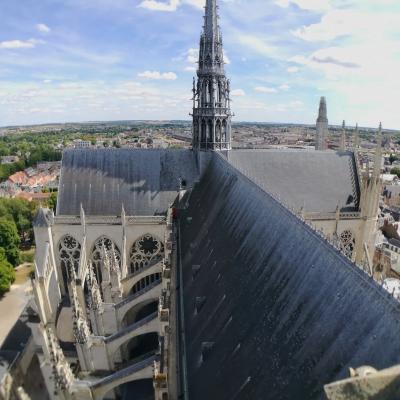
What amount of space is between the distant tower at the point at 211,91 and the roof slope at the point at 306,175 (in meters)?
2.80

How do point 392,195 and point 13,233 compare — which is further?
point 392,195

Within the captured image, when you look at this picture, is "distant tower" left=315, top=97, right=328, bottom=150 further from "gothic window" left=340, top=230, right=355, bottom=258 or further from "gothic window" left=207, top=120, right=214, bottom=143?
"gothic window" left=207, top=120, right=214, bottom=143

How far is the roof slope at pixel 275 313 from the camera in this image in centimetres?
916

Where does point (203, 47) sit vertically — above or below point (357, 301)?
above

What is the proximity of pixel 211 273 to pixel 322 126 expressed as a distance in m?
81.6

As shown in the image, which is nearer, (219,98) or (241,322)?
(241,322)

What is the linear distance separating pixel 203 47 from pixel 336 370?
33.3 meters

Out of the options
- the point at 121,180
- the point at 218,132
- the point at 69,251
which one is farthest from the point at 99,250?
the point at 218,132

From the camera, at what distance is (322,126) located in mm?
90938

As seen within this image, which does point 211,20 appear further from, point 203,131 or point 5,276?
point 5,276

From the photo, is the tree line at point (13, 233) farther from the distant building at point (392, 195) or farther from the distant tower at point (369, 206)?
the distant building at point (392, 195)

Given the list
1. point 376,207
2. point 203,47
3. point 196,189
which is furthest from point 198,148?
point 376,207

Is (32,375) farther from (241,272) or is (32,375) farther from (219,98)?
(219,98)

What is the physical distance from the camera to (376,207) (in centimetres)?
3353
